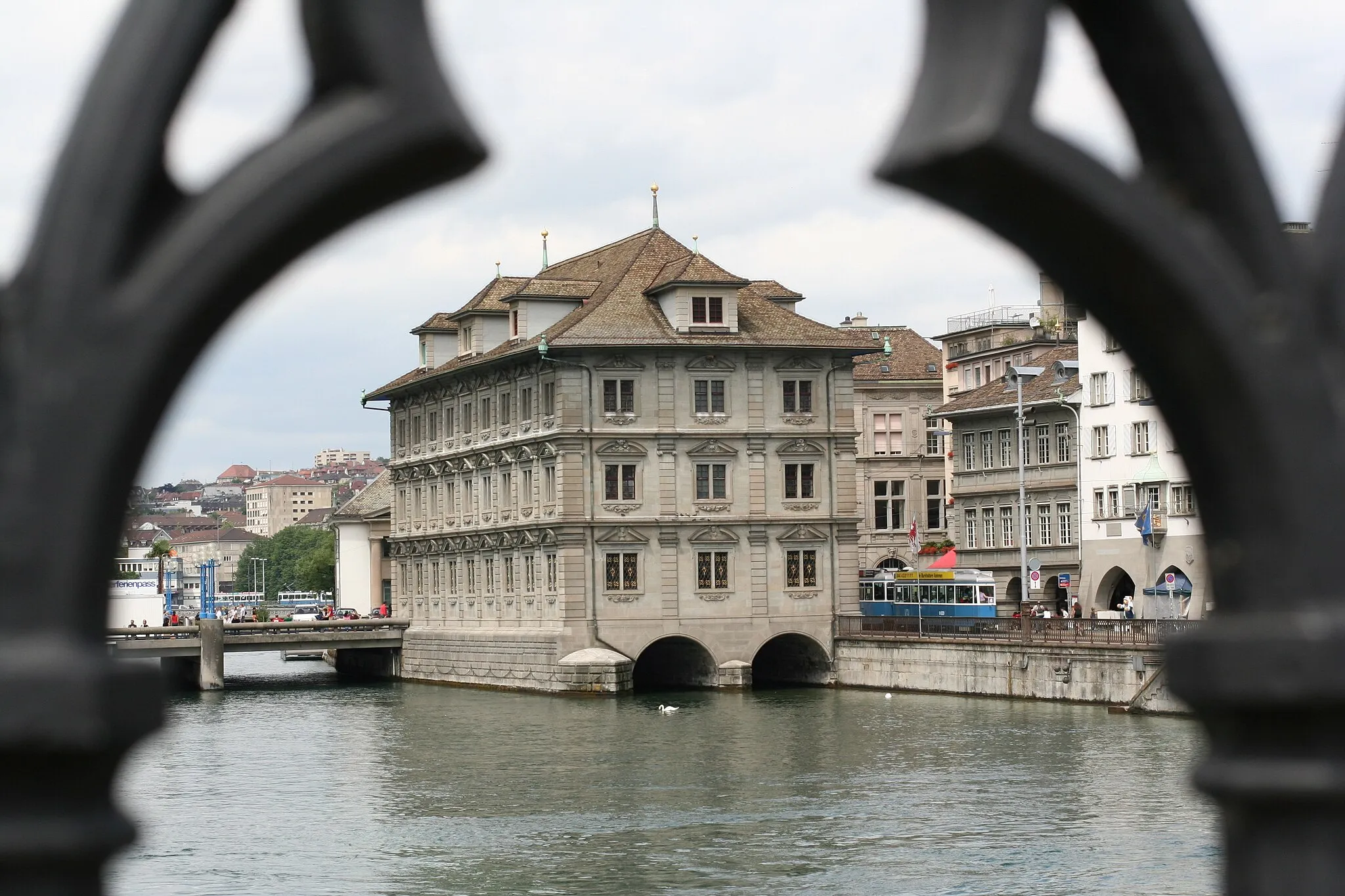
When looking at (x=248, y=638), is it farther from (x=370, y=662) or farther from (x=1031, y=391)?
(x=1031, y=391)

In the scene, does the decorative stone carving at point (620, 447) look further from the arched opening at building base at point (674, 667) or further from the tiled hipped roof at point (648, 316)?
the arched opening at building base at point (674, 667)

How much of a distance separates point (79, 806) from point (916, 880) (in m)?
22.9

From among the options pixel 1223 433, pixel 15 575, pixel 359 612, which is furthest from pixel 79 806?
pixel 359 612

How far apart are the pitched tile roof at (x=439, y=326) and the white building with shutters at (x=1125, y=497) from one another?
21920 mm

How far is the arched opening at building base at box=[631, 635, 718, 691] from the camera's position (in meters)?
61.5

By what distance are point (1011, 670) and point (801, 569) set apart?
1117cm

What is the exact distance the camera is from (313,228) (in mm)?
2555

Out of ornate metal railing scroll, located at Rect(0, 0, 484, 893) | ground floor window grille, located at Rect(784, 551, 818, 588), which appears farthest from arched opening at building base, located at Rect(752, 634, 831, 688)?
ornate metal railing scroll, located at Rect(0, 0, 484, 893)

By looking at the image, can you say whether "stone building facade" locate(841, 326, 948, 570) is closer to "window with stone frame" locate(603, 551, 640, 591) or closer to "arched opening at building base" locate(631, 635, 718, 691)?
"arched opening at building base" locate(631, 635, 718, 691)

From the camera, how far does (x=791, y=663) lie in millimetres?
63656

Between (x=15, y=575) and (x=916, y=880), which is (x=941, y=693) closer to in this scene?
(x=916, y=880)

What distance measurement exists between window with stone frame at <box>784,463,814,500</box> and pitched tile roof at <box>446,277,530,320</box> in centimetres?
1150

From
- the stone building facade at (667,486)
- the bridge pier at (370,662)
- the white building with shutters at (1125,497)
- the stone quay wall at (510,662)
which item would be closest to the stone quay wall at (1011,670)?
the stone building facade at (667,486)

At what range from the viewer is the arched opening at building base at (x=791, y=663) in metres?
61.7
